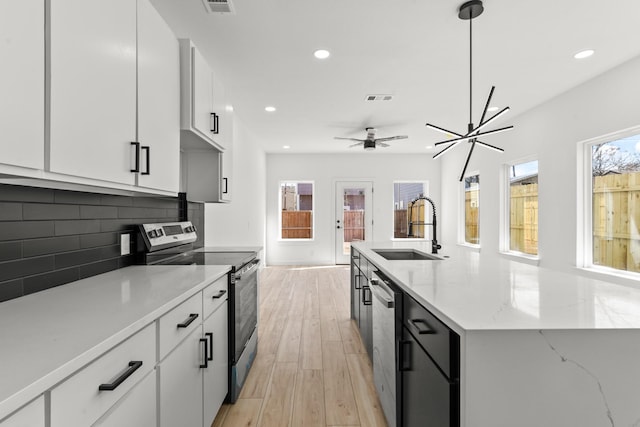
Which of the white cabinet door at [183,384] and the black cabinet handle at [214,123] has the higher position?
the black cabinet handle at [214,123]

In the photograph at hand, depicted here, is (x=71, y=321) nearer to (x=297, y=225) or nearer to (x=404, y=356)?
(x=404, y=356)

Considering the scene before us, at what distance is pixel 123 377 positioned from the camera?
854mm

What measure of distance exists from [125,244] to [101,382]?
4.14 feet

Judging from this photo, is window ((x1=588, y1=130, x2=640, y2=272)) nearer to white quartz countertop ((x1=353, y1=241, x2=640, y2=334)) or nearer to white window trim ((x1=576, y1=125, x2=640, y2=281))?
white window trim ((x1=576, y1=125, x2=640, y2=281))

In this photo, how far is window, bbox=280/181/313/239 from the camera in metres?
7.55

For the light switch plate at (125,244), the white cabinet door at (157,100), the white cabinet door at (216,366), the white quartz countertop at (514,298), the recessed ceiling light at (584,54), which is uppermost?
the recessed ceiling light at (584,54)

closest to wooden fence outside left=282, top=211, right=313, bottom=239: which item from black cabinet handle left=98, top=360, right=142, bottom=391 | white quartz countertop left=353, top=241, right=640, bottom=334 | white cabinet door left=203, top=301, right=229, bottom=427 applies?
white cabinet door left=203, top=301, right=229, bottom=427

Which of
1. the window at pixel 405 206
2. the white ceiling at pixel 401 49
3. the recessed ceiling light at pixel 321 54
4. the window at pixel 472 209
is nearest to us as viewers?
the white ceiling at pixel 401 49

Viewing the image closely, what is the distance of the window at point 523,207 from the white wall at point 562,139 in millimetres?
197

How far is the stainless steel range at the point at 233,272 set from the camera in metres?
1.96

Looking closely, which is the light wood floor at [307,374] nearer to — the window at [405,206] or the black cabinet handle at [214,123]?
the black cabinet handle at [214,123]

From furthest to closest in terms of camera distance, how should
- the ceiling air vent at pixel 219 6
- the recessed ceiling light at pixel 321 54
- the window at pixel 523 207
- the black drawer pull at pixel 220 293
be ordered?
the window at pixel 523 207 < the recessed ceiling light at pixel 321 54 < the ceiling air vent at pixel 219 6 < the black drawer pull at pixel 220 293

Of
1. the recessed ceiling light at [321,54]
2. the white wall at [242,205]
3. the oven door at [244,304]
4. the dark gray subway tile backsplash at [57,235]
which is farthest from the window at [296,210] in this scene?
the dark gray subway tile backsplash at [57,235]

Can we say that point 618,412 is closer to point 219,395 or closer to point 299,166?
point 219,395
